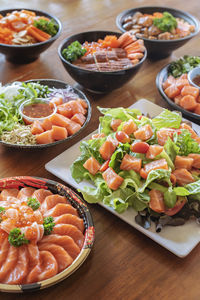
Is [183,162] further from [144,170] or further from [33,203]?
[33,203]

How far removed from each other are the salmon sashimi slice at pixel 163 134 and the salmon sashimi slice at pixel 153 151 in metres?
0.10

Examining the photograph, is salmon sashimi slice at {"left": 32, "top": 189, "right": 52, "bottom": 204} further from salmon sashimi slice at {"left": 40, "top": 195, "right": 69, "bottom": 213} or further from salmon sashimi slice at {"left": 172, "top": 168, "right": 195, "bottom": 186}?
salmon sashimi slice at {"left": 172, "top": 168, "right": 195, "bottom": 186}

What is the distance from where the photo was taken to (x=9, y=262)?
125 centimetres

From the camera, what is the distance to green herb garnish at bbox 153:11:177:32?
2934 millimetres

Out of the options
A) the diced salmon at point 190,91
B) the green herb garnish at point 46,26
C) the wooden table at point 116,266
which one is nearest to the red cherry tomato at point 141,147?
the wooden table at point 116,266

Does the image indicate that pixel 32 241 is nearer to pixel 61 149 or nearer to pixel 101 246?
pixel 101 246

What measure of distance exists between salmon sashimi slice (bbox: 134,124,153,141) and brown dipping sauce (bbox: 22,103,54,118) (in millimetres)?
679

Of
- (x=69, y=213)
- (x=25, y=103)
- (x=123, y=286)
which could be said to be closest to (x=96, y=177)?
(x=69, y=213)

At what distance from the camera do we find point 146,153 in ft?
5.71

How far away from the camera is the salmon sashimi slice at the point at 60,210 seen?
1482mm

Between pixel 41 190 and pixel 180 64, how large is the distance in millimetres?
1778

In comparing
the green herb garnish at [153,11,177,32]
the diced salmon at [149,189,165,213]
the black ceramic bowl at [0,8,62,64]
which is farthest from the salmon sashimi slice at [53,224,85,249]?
the green herb garnish at [153,11,177,32]

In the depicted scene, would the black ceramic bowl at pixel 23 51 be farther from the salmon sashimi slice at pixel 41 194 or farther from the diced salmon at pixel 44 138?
the salmon sashimi slice at pixel 41 194

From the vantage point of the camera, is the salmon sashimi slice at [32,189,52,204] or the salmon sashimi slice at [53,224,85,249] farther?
the salmon sashimi slice at [32,189,52,204]
